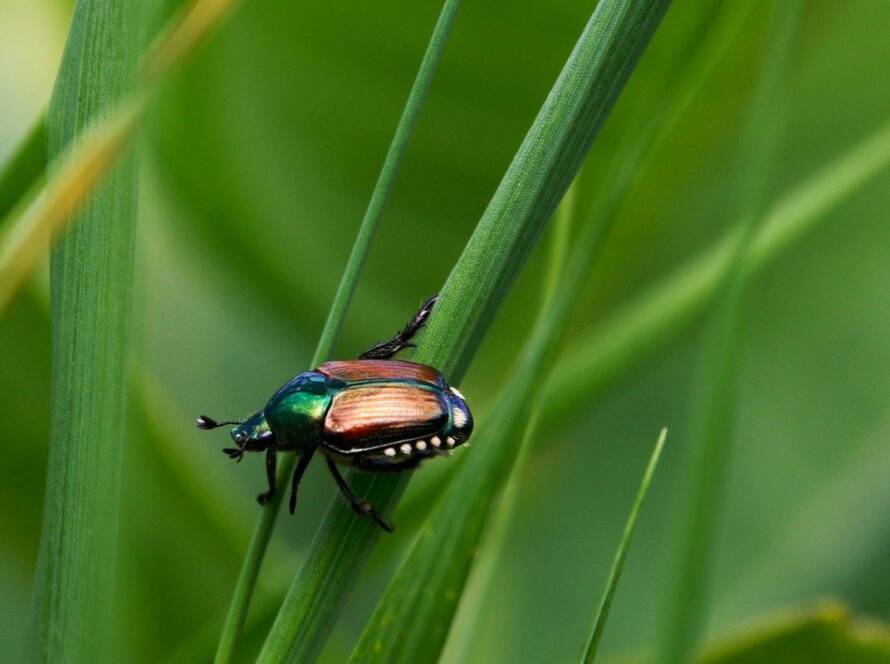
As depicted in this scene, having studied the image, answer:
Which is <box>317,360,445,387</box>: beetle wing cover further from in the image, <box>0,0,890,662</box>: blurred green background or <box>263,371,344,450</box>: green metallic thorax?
→ <box>0,0,890,662</box>: blurred green background

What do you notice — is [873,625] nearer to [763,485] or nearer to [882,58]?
[763,485]

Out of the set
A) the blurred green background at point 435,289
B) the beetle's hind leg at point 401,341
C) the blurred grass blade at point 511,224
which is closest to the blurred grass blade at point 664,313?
the blurred green background at point 435,289

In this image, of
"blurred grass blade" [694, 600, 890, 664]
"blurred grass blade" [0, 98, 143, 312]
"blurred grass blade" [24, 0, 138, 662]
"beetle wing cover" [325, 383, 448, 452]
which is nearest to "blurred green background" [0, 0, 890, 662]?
"beetle wing cover" [325, 383, 448, 452]

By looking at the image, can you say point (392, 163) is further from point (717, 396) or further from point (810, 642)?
point (810, 642)

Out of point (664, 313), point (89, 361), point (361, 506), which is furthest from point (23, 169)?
point (664, 313)

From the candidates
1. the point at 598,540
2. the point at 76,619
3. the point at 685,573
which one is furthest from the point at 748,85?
the point at 76,619

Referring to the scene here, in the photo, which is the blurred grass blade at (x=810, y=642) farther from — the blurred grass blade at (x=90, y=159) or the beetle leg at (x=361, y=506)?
the blurred grass blade at (x=90, y=159)
